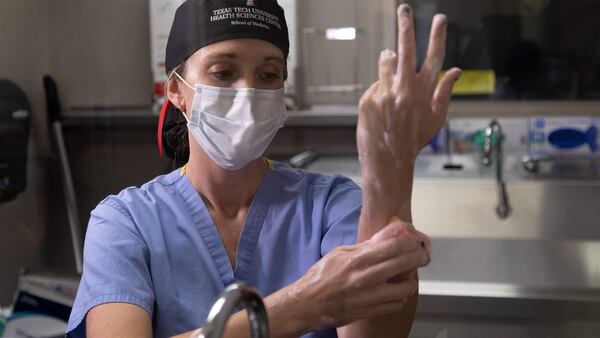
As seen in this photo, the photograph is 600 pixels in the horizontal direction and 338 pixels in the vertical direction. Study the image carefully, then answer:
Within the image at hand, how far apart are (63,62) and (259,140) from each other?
0.49m

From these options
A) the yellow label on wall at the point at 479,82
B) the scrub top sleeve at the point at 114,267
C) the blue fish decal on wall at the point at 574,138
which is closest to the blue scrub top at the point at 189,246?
the scrub top sleeve at the point at 114,267

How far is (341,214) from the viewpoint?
0.72 m

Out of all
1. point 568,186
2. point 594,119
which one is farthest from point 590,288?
point 594,119

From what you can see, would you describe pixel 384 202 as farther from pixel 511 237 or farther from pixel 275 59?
pixel 511 237

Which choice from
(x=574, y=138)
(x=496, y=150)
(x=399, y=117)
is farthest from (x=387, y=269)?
(x=574, y=138)

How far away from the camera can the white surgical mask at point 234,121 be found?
68cm

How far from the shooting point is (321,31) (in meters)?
0.85

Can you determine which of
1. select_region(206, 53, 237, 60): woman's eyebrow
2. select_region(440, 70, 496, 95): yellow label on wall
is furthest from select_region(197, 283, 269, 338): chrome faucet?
select_region(440, 70, 496, 95): yellow label on wall

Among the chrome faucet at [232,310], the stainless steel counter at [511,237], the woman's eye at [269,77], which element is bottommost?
the stainless steel counter at [511,237]

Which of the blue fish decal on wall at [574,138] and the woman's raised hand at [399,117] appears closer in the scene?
the woman's raised hand at [399,117]

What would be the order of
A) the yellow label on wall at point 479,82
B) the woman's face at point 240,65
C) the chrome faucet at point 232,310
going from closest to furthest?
the chrome faucet at point 232,310, the woman's face at point 240,65, the yellow label on wall at point 479,82

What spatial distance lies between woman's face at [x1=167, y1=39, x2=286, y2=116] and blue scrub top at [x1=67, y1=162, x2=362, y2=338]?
0.45ft

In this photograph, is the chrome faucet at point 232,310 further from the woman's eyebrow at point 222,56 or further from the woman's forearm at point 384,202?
the woman's eyebrow at point 222,56

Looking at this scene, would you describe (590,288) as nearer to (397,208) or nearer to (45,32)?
(397,208)
